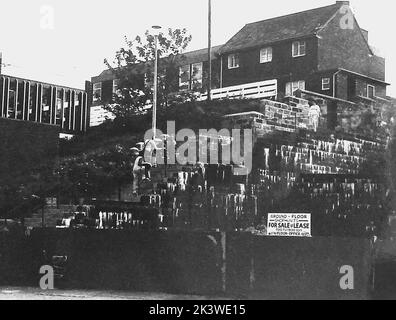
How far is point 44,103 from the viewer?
1487 inches

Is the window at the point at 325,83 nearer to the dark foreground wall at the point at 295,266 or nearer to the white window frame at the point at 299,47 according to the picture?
the white window frame at the point at 299,47

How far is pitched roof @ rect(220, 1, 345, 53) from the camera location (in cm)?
4397

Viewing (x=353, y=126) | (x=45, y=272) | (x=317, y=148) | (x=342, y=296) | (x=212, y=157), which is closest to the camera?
(x=342, y=296)

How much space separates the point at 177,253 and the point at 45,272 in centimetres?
339

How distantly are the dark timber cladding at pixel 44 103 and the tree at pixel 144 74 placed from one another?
259cm

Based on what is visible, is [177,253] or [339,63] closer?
[177,253]

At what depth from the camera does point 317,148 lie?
2819 centimetres

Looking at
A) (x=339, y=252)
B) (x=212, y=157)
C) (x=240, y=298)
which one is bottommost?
(x=240, y=298)

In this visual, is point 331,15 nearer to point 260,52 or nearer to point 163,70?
point 260,52

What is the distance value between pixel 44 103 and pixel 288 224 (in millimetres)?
24998

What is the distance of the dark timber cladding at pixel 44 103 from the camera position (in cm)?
3425

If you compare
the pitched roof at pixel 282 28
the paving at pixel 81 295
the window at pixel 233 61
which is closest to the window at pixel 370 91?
the pitched roof at pixel 282 28
